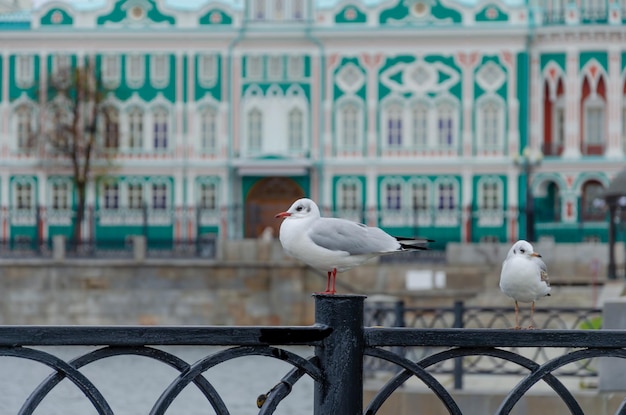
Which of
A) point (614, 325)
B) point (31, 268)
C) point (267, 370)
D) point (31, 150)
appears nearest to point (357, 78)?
point (31, 150)

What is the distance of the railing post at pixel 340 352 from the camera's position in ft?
13.4

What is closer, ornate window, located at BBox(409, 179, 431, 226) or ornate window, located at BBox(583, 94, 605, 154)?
ornate window, located at BBox(409, 179, 431, 226)

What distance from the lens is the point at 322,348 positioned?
411cm

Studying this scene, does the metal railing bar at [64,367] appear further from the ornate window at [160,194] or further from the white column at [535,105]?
the ornate window at [160,194]

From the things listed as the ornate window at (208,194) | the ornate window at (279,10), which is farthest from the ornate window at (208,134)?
the ornate window at (279,10)

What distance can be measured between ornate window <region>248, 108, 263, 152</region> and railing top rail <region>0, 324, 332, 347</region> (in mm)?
48031

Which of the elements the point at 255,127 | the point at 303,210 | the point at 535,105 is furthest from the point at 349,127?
the point at 303,210

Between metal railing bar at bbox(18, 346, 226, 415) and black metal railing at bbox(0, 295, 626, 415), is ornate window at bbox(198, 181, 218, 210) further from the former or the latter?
metal railing bar at bbox(18, 346, 226, 415)

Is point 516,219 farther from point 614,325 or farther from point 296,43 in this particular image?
point 614,325

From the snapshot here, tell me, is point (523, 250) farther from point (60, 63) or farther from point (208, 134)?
point (60, 63)

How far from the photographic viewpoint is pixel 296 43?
169ft

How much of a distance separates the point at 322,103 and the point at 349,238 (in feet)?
153

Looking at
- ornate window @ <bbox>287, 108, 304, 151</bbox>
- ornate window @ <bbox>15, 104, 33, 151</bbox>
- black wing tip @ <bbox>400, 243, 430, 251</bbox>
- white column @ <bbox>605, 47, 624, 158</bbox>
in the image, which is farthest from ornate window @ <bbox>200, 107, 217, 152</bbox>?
black wing tip @ <bbox>400, 243, 430, 251</bbox>

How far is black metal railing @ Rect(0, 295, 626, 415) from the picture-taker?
13.0 feet
